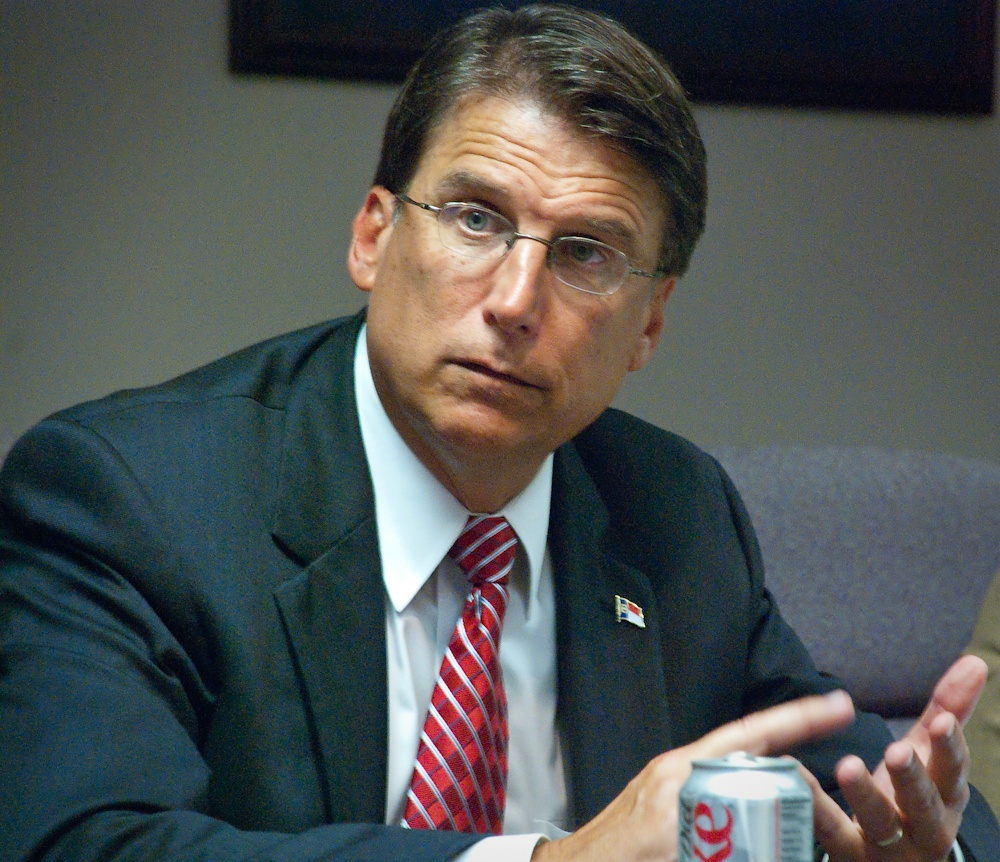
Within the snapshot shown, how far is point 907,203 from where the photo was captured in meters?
2.56

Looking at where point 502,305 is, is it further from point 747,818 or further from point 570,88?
point 747,818

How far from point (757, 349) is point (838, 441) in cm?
25

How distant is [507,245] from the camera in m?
1.41

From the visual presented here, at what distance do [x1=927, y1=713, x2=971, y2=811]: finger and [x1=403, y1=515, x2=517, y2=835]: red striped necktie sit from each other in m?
0.45

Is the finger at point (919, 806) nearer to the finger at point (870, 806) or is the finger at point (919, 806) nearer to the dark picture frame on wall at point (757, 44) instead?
the finger at point (870, 806)

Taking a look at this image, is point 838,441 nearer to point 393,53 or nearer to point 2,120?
point 393,53

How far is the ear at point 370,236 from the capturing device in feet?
5.14

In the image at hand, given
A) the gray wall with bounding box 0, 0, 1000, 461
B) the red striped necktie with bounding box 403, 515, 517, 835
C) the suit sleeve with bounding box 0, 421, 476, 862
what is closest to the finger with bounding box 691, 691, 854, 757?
the suit sleeve with bounding box 0, 421, 476, 862

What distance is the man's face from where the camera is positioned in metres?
1.38

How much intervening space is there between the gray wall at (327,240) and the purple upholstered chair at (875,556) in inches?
9.6

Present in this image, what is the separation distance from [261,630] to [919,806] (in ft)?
2.17

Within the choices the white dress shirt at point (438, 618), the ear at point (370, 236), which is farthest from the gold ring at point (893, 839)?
the ear at point (370, 236)

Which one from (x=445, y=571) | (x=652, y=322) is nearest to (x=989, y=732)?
(x=652, y=322)

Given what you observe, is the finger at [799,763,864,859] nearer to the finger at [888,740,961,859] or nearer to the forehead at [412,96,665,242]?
the finger at [888,740,961,859]
